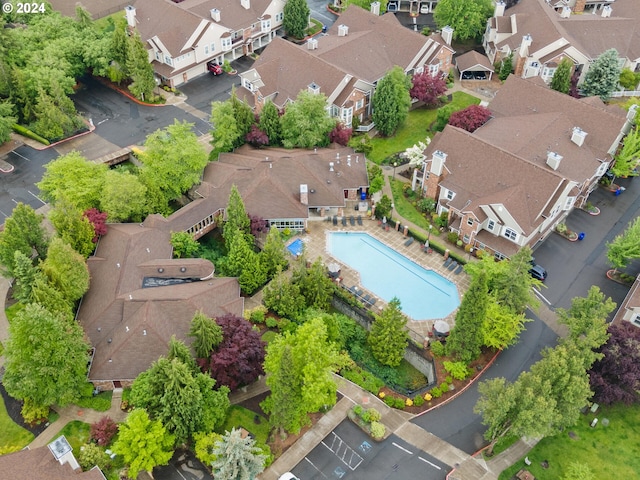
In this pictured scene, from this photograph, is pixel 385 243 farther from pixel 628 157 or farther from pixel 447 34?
pixel 447 34

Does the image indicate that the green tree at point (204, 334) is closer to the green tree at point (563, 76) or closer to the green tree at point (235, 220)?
the green tree at point (235, 220)

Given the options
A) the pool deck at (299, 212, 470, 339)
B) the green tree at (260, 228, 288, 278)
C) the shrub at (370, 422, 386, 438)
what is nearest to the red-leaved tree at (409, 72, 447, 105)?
the pool deck at (299, 212, 470, 339)

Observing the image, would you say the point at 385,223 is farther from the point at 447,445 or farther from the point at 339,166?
the point at 447,445

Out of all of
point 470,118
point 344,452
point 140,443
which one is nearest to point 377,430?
point 344,452

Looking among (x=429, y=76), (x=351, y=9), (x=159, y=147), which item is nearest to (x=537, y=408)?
(x=159, y=147)

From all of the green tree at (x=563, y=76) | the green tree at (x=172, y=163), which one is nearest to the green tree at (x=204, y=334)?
the green tree at (x=172, y=163)

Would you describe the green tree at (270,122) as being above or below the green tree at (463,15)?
below
